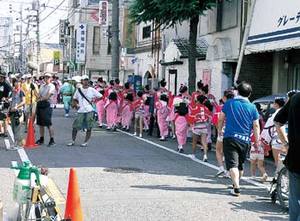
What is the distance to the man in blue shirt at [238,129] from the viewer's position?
28.6 feet

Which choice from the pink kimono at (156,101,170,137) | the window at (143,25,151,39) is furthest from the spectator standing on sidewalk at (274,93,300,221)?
the window at (143,25,151,39)

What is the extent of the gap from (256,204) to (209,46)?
1490cm

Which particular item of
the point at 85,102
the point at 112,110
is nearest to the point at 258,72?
the point at 112,110

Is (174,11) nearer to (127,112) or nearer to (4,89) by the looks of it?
(127,112)

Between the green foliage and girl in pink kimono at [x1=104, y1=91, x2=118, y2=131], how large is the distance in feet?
9.73

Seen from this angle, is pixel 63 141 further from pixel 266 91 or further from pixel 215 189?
pixel 266 91

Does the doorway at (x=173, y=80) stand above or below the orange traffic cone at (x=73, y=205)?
above

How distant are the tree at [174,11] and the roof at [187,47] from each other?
101 inches

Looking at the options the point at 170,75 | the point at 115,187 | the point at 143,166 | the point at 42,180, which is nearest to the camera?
the point at 42,180

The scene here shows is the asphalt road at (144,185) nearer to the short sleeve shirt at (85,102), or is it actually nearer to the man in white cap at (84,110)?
the man in white cap at (84,110)

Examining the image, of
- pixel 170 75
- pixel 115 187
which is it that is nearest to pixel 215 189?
pixel 115 187

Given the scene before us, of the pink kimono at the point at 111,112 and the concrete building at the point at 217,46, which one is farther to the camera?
the concrete building at the point at 217,46

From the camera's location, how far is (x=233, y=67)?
2083 cm

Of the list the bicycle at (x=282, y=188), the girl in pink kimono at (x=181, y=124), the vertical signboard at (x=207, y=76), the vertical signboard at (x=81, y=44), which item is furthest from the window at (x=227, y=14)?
the vertical signboard at (x=81, y=44)
